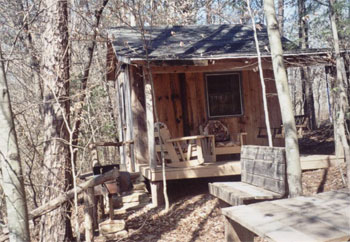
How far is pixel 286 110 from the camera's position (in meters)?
4.89

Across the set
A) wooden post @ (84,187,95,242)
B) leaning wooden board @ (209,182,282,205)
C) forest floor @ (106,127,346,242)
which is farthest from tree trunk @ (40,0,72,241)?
leaning wooden board @ (209,182,282,205)

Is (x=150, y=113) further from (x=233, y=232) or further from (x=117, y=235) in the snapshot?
(x=233, y=232)

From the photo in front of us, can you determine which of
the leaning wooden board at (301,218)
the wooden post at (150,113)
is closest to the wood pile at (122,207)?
the wooden post at (150,113)

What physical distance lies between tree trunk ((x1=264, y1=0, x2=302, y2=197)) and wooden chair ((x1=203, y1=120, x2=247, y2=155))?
11.7 ft

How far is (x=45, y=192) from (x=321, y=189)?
191 inches

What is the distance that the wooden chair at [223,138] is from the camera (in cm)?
854

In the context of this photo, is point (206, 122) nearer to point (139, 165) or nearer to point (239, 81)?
point (239, 81)

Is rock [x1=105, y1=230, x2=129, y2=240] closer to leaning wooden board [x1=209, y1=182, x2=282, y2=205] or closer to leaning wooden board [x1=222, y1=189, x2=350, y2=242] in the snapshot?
leaning wooden board [x1=209, y1=182, x2=282, y2=205]

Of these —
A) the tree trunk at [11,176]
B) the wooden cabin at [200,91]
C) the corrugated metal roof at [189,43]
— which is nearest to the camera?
the tree trunk at [11,176]

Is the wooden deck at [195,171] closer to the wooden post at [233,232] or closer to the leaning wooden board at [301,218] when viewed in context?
the wooden post at [233,232]

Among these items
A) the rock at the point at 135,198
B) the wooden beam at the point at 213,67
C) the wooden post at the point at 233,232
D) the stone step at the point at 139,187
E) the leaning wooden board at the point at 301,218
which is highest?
the wooden beam at the point at 213,67

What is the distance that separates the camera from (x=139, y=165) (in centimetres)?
897

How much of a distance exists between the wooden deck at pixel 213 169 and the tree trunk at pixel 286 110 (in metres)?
2.99

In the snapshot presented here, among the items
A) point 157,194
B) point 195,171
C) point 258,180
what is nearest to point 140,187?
point 157,194
